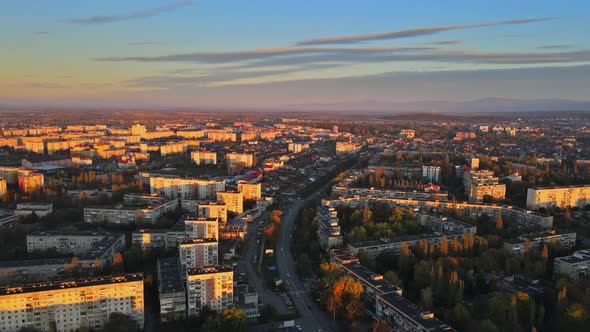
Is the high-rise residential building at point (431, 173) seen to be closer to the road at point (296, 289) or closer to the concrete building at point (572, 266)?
the road at point (296, 289)

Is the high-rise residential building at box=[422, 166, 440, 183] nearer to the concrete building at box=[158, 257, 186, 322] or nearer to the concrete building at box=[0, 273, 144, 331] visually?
the concrete building at box=[158, 257, 186, 322]

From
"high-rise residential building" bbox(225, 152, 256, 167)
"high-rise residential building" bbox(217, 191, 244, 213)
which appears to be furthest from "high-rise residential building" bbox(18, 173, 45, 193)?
"high-rise residential building" bbox(225, 152, 256, 167)

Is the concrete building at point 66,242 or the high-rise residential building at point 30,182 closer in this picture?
the concrete building at point 66,242

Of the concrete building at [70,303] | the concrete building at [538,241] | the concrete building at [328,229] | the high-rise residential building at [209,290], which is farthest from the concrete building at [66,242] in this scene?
the concrete building at [538,241]

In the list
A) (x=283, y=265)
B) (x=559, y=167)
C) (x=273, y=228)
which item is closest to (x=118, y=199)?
(x=273, y=228)

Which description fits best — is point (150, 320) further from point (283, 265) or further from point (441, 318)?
point (441, 318)

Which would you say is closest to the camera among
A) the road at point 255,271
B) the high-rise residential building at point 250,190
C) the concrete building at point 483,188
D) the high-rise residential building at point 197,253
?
the road at point 255,271
